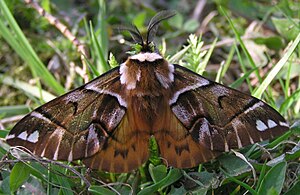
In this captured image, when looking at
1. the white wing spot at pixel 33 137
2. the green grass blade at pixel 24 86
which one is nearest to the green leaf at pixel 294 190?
the white wing spot at pixel 33 137

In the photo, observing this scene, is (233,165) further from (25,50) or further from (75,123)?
(25,50)

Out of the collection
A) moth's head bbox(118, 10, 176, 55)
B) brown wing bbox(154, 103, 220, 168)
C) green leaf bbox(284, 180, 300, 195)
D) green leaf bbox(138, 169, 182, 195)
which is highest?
moth's head bbox(118, 10, 176, 55)

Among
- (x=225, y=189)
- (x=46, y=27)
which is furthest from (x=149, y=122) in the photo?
(x=46, y=27)

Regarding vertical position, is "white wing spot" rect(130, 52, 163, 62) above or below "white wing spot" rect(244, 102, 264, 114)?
above

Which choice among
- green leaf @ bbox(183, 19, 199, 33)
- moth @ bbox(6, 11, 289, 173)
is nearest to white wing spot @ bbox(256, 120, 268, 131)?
moth @ bbox(6, 11, 289, 173)

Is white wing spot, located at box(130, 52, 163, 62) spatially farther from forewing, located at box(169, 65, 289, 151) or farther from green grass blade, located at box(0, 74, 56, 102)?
green grass blade, located at box(0, 74, 56, 102)

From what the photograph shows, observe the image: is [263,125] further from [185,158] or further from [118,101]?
[118,101]
